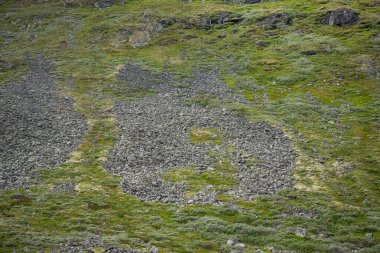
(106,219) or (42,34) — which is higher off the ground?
(42,34)

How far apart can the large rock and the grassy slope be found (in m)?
2.58

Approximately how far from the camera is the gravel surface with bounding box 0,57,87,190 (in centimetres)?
3584

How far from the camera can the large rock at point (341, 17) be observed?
3885 inches

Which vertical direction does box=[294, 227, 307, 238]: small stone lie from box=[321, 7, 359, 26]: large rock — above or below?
below

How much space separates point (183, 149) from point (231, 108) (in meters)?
16.6

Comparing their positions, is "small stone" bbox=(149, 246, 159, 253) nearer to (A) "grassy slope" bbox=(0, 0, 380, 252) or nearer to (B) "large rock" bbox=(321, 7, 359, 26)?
(A) "grassy slope" bbox=(0, 0, 380, 252)

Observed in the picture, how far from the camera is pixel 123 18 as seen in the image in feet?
366

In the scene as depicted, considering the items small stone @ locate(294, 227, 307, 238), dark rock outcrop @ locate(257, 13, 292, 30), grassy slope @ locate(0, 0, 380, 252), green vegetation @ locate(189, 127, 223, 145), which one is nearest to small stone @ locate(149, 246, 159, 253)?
grassy slope @ locate(0, 0, 380, 252)

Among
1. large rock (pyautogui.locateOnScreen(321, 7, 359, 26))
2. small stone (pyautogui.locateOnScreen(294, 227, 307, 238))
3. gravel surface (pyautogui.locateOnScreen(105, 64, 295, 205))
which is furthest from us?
large rock (pyautogui.locateOnScreen(321, 7, 359, 26))

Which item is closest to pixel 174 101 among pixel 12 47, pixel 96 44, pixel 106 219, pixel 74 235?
pixel 106 219

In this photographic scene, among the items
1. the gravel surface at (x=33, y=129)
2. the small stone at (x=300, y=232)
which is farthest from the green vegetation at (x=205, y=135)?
the small stone at (x=300, y=232)

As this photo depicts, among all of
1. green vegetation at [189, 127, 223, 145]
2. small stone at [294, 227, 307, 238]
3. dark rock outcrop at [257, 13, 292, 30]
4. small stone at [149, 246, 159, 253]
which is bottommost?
green vegetation at [189, 127, 223, 145]

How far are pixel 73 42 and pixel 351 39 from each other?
→ 7160 centimetres

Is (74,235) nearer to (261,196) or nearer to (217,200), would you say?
(217,200)
